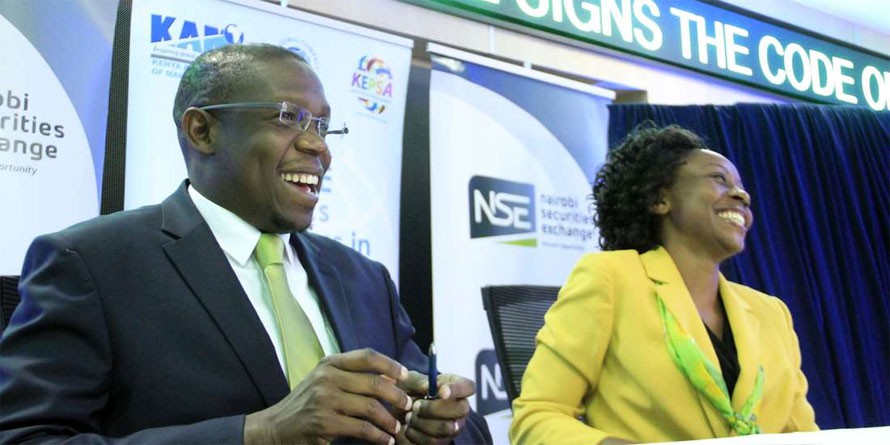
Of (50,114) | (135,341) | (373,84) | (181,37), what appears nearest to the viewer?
(135,341)

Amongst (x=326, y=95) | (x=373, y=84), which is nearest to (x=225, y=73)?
(x=326, y=95)

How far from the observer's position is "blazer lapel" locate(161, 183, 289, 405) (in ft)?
3.87

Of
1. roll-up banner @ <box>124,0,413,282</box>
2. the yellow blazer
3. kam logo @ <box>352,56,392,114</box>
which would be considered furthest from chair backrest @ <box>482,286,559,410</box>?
kam logo @ <box>352,56,392,114</box>

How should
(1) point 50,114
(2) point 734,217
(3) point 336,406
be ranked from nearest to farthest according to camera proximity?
(3) point 336,406
(2) point 734,217
(1) point 50,114

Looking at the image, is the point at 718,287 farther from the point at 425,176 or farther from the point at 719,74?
→ the point at 719,74

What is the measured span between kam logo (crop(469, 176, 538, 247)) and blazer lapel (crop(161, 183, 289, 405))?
200 centimetres

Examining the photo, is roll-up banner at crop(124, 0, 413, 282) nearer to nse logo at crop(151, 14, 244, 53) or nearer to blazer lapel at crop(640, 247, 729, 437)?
nse logo at crop(151, 14, 244, 53)

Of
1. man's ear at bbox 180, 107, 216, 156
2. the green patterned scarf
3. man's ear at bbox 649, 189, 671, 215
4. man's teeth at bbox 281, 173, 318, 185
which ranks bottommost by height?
the green patterned scarf

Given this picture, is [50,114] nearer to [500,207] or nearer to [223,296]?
[223,296]

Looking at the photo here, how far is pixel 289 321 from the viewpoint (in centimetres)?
128

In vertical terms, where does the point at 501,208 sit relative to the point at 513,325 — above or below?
above

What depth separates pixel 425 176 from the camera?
317 cm

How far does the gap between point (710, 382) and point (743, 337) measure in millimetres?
198

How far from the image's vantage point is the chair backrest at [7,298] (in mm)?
1305
